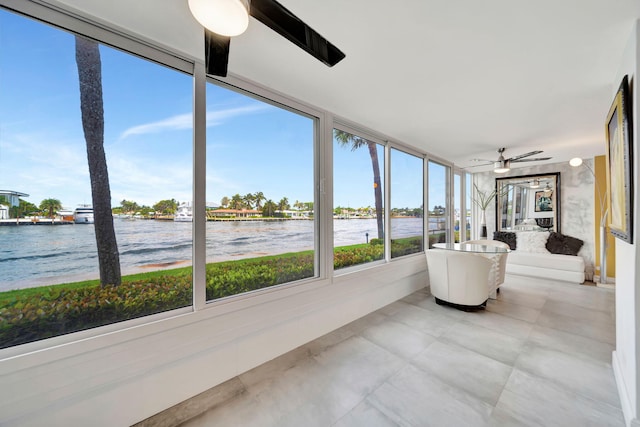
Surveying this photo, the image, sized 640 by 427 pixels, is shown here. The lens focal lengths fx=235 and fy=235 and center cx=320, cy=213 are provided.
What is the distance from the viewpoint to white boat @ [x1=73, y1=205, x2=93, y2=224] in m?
1.41

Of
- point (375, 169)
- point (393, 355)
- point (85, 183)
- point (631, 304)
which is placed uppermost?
point (375, 169)

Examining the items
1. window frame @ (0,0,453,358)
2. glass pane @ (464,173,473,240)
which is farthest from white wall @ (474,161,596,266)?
window frame @ (0,0,453,358)

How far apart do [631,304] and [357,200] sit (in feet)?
7.67

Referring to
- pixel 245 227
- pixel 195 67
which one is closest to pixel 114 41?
pixel 195 67

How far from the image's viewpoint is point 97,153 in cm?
146

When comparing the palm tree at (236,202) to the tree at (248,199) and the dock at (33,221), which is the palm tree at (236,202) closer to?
the tree at (248,199)

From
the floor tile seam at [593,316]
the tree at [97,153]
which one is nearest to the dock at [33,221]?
the tree at [97,153]

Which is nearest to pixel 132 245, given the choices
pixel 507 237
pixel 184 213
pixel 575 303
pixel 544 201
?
pixel 184 213

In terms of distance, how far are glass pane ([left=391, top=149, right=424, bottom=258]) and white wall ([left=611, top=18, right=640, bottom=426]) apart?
2.24 metres

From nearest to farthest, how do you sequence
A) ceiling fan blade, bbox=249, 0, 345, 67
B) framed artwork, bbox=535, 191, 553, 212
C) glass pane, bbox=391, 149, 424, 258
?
1. ceiling fan blade, bbox=249, 0, 345, 67
2. glass pane, bbox=391, 149, 424, 258
3. framed artwork, bbox=535, 191, 553, 212

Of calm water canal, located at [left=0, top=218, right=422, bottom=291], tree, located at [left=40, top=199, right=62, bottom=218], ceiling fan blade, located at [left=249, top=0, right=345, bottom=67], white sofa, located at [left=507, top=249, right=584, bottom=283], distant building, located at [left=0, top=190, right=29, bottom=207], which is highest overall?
ceiling fan blade, located at [left=249, top=0, right=345, bottom=67]

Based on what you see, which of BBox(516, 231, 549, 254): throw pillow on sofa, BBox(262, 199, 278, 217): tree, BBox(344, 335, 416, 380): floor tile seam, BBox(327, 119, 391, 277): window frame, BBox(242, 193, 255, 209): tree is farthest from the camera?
BBox(516, 231, 549, 254): throw pillow on sofa

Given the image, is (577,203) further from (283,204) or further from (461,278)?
(283,204)

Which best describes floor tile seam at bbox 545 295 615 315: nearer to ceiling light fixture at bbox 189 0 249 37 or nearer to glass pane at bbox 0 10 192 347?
glass pane at bbox 0 10 192 347
